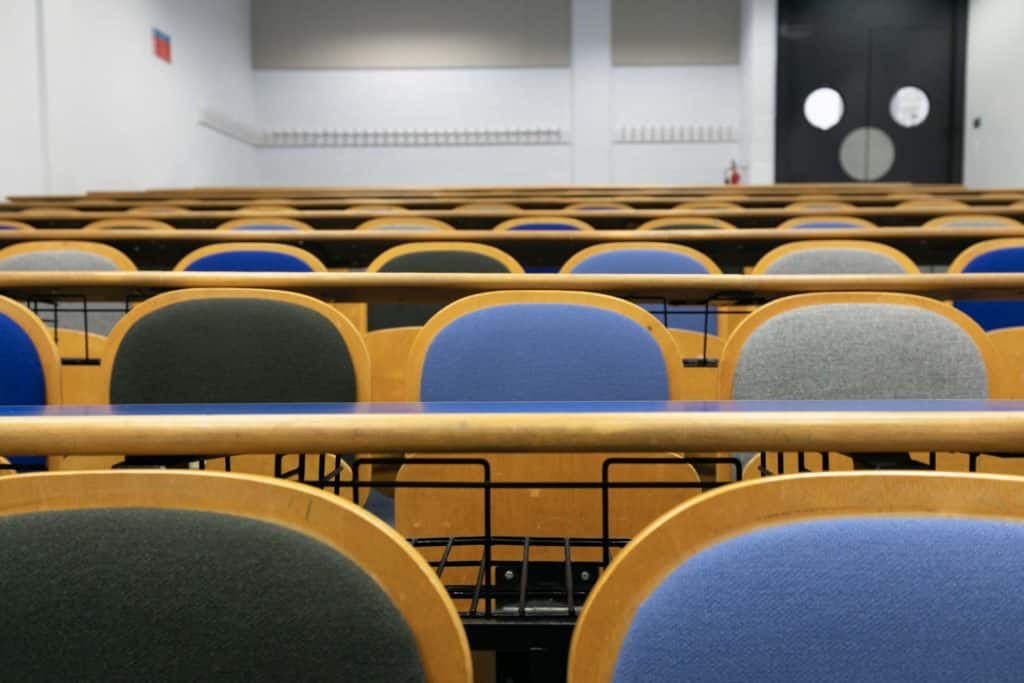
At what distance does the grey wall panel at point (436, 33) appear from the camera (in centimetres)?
999

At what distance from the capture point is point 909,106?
9.38m

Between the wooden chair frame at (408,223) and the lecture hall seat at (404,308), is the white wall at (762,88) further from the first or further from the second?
the lecture hall seat at (404,308)

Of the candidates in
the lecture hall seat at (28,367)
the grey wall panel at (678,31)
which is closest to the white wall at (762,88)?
the grey wall panel at (678,31)

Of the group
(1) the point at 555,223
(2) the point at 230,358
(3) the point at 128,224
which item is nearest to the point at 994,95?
(1) the point at 555,223

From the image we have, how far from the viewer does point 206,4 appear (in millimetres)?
8969

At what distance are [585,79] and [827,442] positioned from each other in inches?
383

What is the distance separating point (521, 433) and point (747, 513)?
0.68 feet

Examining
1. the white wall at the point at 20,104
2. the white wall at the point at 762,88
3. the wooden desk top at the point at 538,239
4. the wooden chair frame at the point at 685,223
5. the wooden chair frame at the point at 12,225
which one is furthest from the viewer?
the white wall at the point at 762,88

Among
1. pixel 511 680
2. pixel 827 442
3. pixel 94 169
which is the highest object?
pixel 94 169

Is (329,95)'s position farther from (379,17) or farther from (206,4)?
(206,4)

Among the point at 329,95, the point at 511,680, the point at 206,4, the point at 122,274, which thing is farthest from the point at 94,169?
the point at 511,680

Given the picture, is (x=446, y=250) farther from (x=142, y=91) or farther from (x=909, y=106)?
(x=909, y=106)

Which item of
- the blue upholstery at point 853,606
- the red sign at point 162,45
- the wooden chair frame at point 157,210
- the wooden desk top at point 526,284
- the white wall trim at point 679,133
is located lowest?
the blue upholstery at point 853,606

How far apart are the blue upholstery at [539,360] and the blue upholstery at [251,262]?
1115 millimetres
